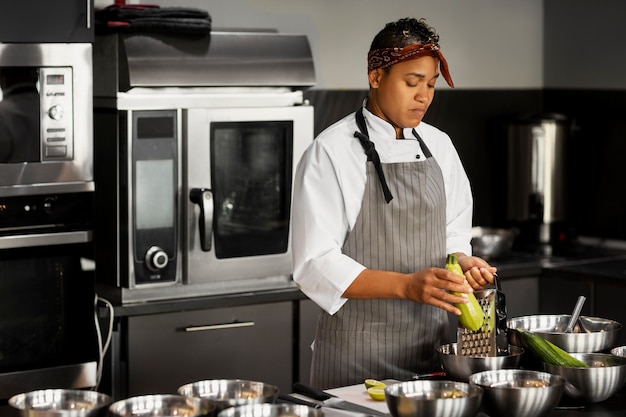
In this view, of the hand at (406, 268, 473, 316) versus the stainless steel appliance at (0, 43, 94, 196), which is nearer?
the hand at (406, 268, 473, 316)

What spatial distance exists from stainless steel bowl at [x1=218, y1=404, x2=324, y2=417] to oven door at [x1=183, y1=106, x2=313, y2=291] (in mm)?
1707

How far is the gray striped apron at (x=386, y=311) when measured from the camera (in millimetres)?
2797

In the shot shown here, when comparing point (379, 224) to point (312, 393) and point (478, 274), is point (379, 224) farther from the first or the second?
point (312, 393)

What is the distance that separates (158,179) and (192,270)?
0.34m

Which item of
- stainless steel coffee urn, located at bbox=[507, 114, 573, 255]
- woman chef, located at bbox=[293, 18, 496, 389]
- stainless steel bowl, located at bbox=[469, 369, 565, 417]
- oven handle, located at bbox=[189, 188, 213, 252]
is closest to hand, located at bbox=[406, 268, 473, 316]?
woman chef, located at bbox=[293, 18, 496, 389]

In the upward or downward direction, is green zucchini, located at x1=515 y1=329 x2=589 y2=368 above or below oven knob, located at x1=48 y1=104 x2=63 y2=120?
below

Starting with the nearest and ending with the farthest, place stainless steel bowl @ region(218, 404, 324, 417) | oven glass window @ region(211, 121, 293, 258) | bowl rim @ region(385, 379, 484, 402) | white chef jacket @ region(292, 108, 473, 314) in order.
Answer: stainless steel bowl @ region(218, 404, 324, 417) < bowl rim @ region(385, 379, 484, 402) < white chef jacket @ region(292, 108, 473, 314) < oven glass window @ region(211, 121, 293, 258)

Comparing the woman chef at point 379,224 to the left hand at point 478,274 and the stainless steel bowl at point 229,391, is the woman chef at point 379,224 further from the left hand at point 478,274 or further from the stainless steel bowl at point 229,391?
the stainless steel bowl at point 229,391

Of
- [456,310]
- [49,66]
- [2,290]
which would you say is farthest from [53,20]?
[456,310]

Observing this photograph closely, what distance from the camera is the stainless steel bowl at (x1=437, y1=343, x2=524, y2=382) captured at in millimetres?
2359

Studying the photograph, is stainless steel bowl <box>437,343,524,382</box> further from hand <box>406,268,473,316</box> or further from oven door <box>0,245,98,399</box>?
oven door <box>0,245,98,399</box>

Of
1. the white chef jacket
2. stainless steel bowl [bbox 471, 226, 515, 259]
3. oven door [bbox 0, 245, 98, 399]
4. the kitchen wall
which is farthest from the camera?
the kitchen wall

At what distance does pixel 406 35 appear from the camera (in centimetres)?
270

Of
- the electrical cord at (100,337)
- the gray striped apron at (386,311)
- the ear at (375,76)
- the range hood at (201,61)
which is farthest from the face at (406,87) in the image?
the electrical cord at (100,337)
